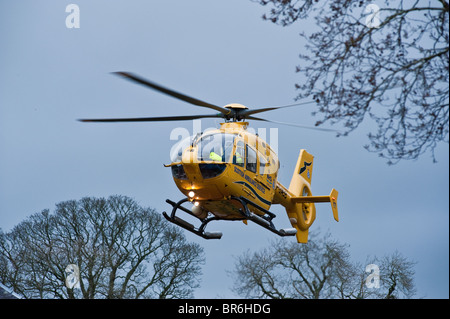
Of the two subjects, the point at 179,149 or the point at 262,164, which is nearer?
the point at 179,149

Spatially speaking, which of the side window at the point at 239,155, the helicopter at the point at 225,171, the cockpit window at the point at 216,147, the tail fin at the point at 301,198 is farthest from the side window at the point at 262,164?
the tail fin at the point at 301,198

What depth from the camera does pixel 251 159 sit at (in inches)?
790

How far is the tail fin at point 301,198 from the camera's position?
24266mm

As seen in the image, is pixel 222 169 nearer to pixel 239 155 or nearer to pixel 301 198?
pixel 239 155

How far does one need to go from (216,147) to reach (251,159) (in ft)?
4.00

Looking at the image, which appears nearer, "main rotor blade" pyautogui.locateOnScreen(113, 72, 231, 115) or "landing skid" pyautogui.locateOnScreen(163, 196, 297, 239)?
"main rotor blade" pyautogui.locateOnScreen(113, 72, 231, 115)

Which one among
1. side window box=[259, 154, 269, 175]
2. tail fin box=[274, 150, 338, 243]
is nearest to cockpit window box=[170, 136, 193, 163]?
side window box=[259, 154, 269, 175]

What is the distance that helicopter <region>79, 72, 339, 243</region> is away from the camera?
19.0 meters

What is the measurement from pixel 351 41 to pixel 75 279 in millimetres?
26744

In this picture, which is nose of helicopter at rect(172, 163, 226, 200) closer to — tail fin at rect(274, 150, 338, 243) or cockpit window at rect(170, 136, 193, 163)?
cockpit window at rect(170, 136, 193, 163)

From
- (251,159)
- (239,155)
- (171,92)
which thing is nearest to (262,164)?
(251,159)
